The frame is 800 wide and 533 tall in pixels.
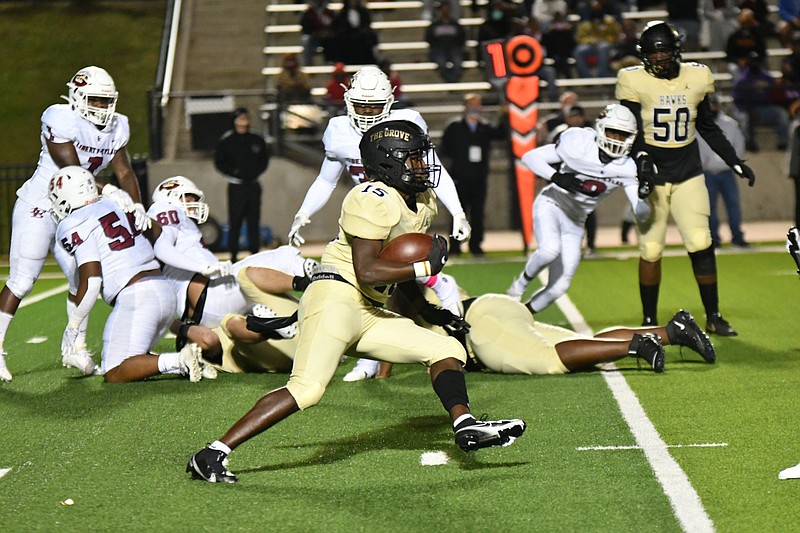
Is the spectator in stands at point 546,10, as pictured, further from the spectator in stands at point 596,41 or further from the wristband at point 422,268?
the wristband at point 422,268

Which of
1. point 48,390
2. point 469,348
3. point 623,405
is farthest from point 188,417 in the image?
point 623,405

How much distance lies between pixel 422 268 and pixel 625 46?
1473 centimetres

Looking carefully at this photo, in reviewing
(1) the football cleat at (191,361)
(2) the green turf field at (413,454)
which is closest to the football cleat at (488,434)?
(2) the green turf field at (413,454)

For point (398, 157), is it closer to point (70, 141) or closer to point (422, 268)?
point (422, 268)

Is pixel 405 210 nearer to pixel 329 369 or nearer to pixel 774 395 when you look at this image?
pixel 329 369

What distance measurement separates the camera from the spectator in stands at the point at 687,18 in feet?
63.7

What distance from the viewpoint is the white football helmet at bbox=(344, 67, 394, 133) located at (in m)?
6.50

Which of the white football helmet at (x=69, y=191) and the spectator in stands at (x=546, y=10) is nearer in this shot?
the white football helmet at (x=69, y=191)

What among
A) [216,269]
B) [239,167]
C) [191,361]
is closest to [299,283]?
[216,269]

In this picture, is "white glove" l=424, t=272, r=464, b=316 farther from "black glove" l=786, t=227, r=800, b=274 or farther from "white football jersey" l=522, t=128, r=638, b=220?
"white football jersey" l=522, t=128, r=638, b=220

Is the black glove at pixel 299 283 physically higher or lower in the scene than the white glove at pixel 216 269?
lower

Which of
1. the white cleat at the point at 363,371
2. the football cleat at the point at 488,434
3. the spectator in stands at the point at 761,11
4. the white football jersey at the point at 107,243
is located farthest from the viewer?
the spectator in stands at the point at 761,11

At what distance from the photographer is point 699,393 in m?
5.92

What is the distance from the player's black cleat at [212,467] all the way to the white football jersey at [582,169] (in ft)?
12.9
